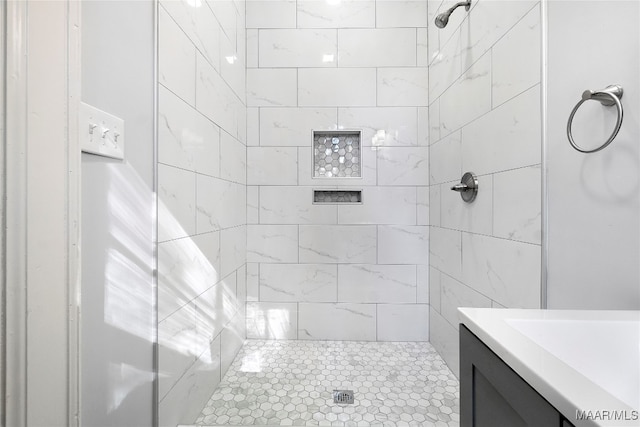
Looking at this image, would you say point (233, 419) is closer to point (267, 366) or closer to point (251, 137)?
point (267, 366)

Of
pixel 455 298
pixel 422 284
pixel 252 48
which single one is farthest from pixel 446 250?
pixel 252 48

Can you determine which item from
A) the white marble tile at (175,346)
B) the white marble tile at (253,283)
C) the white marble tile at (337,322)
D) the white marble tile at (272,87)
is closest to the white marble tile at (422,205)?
the white marble tile at (337,322)

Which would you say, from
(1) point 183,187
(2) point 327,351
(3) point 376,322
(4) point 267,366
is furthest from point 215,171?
(3) point 376,322

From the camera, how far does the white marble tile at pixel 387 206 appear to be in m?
1.96

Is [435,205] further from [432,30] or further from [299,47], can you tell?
[299,47]

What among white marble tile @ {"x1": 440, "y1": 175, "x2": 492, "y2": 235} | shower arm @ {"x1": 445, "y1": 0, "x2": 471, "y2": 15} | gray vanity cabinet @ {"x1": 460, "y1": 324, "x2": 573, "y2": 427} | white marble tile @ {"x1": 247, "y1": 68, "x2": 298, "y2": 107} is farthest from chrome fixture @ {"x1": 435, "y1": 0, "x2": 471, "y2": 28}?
gray vanity cabinet @ {"x1": 460, "y1": 324, "x2": 573, "y2": 427}

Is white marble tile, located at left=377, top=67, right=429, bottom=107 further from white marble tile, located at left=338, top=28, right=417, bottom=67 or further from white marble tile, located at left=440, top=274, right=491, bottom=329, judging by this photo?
white marble tile, located at left=440, top=274, right=491, bottom=329

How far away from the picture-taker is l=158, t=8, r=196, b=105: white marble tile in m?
1.02

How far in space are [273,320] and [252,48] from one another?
1898mm

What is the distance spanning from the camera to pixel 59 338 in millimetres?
571

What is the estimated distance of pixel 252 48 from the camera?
1980 mm

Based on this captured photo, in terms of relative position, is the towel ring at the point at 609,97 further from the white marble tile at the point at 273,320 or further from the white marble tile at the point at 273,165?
the white marble tile at the point at 273,320

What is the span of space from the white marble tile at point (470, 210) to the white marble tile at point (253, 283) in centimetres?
127

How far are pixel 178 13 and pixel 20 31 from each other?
0.77m
